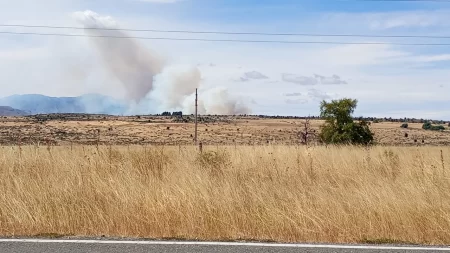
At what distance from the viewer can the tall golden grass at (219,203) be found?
21.4ft

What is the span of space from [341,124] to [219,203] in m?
23.6

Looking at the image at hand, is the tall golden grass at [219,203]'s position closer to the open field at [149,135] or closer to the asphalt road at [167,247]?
the asphalt road at [167,247]

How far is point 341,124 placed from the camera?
2994cm

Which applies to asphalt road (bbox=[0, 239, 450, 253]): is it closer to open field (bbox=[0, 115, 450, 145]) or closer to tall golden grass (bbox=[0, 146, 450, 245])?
tall golden grass (bbox=[0, 146, 450, 245])

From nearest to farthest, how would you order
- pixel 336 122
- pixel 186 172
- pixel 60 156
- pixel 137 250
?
pixel 137 250
pixel 186 172
pixel 60 156
pixel 336 122

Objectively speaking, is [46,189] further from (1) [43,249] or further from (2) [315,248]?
(2) [315,248]

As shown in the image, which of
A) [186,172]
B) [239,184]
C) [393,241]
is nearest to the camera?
[393,241]

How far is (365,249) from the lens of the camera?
5.65 meters

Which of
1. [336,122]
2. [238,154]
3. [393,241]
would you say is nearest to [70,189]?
[393,241]

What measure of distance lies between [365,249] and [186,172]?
5203mm

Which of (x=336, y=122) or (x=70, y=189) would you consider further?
(x=336, y=122)

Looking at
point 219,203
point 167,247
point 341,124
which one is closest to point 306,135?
point 341,124

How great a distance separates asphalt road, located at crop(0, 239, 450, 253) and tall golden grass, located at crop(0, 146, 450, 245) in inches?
14.9

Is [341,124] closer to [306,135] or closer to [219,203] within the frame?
[306,135]
